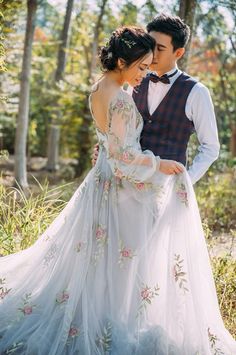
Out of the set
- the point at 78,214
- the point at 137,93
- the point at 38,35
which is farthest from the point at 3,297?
the point at 38,35

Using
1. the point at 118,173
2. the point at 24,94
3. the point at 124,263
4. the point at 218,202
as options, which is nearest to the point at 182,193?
the point at 118,173

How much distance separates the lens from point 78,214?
324 cm

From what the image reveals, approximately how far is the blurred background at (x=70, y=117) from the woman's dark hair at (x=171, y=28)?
20.4 inches

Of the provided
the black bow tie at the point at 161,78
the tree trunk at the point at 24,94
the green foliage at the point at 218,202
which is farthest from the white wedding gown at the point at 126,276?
the tree trunk at the point at 24,94

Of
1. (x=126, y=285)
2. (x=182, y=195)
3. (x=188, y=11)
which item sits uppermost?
(x=188, y=11)

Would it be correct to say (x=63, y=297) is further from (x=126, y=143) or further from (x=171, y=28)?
(x=171, y=28)

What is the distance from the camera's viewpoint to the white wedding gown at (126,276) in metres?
3.00

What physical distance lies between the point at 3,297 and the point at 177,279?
0.98 metres

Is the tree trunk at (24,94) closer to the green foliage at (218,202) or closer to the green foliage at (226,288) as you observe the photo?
the green foliage at (218,202)

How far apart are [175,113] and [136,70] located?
415 mm

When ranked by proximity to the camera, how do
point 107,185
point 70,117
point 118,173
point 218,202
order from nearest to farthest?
1. point 118,173
2. point 107,185
3. point 218,202
4. point 70,117

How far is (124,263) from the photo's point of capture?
3.09m

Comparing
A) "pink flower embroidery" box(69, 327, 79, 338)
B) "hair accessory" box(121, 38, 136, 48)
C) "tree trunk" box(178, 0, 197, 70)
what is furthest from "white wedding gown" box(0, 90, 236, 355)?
"tree trunk" box(178, 0, 197, 70)

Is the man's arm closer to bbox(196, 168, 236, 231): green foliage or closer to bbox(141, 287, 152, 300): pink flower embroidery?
bbox(141, 287, 152, 300): pink flower embroidery
